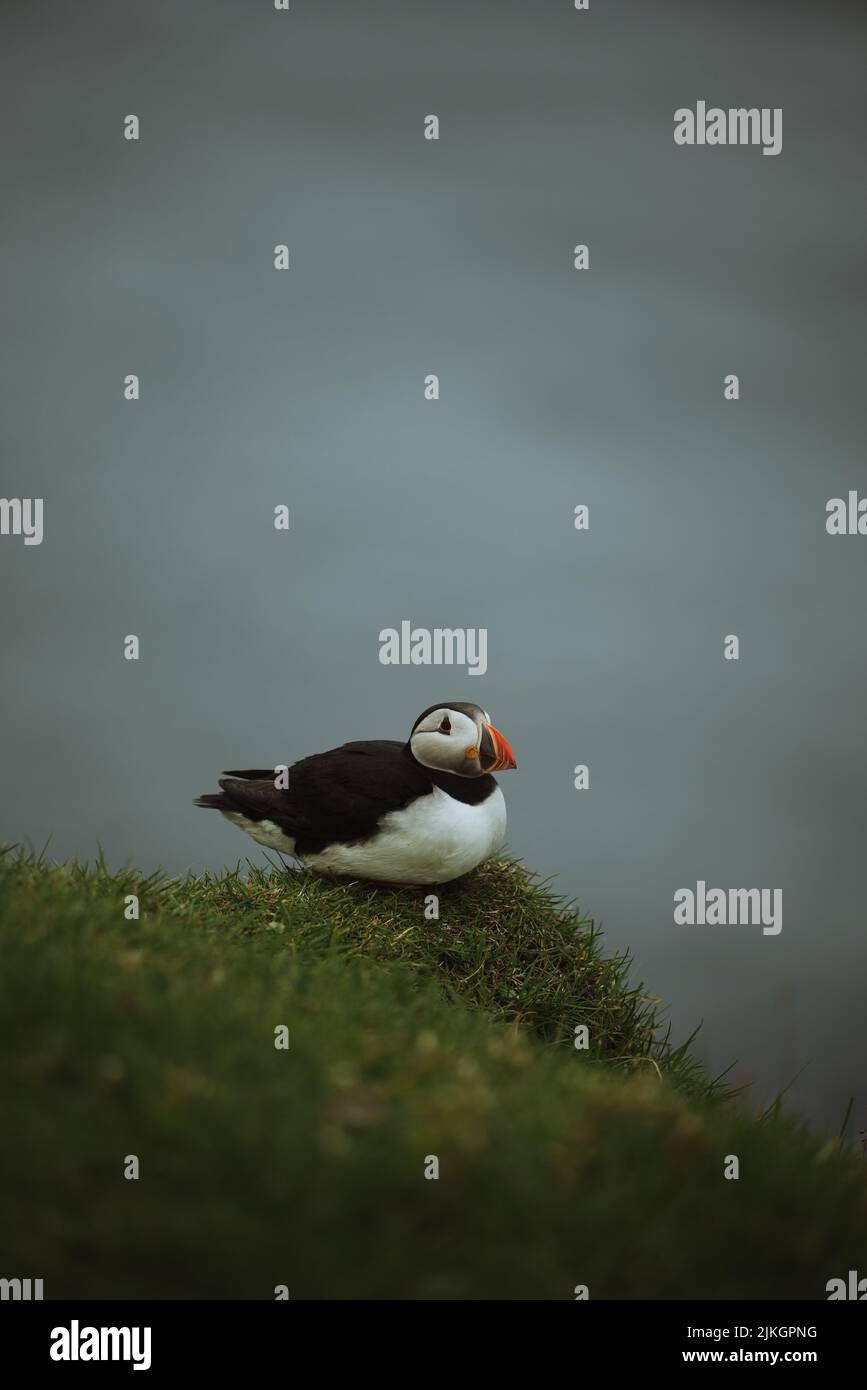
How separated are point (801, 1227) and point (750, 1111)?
40.4 inches

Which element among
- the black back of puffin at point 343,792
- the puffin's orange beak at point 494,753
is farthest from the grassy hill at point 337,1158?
the puffin's orange beak at point 494,753

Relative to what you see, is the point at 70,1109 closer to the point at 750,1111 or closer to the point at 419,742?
the point at 750,1111

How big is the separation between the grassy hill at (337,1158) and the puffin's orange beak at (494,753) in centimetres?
164

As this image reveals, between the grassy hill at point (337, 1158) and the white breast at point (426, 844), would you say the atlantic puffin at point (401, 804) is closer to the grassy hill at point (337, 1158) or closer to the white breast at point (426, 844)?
the white breast at point (426, 844)

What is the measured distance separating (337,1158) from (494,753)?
2.73 metres

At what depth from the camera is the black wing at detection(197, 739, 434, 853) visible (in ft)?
15.0

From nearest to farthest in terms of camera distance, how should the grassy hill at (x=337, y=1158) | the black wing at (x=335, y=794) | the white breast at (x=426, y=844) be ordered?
the grassy hill at (x=337, y=1158) < the white breast at (x=426, y=844) < the black wing at (x=335, y=794)

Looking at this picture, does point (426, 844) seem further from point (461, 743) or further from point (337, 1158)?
point (337, 1158)

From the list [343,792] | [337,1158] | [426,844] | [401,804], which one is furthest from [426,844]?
[337,1158]

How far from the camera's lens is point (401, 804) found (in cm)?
454

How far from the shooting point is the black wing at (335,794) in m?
4.57

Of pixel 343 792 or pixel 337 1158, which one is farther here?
pixel 343 792
